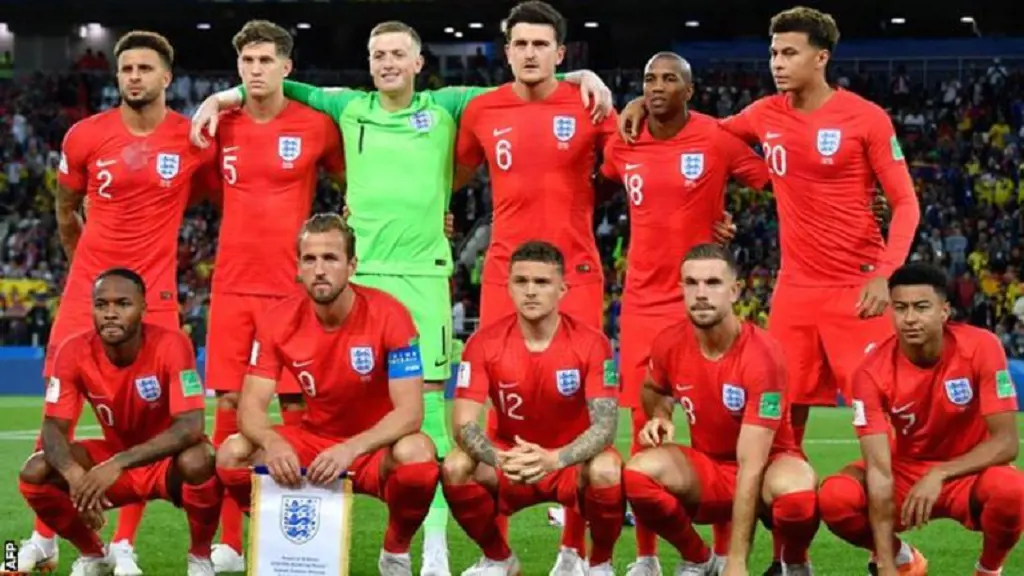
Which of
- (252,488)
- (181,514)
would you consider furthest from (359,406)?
(181,514)

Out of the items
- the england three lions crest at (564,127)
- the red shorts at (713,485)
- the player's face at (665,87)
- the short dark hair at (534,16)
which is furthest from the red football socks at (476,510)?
the short dark hair at (534,16)

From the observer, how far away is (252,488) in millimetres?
6566

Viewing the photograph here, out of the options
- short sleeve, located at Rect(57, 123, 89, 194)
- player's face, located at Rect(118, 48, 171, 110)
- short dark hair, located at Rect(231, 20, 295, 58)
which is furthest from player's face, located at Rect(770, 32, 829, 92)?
short sleeve, located at Rect(57, 123, 89, 194)

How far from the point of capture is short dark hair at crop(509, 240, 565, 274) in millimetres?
6930

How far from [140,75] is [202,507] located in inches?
81.8

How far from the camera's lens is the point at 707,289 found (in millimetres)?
6840

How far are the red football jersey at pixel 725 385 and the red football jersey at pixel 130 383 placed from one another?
1867 millimetres

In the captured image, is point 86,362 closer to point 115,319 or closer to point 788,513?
point 115,319

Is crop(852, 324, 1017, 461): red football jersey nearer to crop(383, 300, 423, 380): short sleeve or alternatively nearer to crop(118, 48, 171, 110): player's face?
crop(383, 300, 423, 380): short sleeve

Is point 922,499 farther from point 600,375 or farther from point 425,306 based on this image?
point 425,306

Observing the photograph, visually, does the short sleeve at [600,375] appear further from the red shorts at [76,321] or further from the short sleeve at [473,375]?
the red shorts at [76,321]

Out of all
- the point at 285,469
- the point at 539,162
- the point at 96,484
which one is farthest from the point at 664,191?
the point at 96,484

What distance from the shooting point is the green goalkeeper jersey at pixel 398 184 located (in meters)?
7.93

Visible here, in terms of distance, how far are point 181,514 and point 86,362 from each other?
271 centimetres
